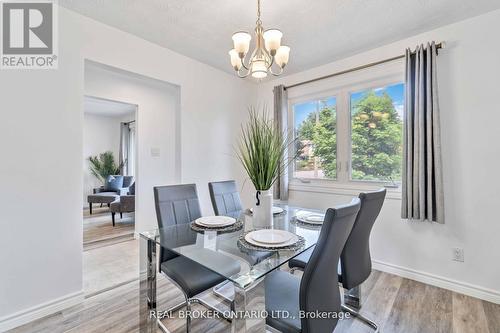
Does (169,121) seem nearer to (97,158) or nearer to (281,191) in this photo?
(281,191)

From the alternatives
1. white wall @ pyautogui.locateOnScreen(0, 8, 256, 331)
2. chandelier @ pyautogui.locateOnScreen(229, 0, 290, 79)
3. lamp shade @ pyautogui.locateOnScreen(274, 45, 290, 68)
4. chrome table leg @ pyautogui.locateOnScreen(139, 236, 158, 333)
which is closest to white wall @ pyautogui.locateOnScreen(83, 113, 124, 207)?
white wall @ pyautogui.locateOnScreen(0, 8, 256, 331)

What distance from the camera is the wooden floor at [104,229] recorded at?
373 centimetres

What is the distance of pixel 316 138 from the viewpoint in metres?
3.34

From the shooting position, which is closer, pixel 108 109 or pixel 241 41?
pixel 241 41

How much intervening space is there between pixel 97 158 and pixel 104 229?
329 centimetres

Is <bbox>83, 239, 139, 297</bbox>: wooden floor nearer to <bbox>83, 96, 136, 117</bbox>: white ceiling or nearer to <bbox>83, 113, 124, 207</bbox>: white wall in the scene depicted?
<bbox>83, 96, 136, 117</bbox>: white ceiling

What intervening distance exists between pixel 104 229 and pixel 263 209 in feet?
12.7

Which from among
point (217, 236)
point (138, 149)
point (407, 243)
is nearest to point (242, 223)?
point (217, 236)

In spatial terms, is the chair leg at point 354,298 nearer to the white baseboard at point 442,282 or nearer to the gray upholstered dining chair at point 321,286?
the white baseboard at point 442,282

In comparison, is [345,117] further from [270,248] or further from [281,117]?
[270,248]

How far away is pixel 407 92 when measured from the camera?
241cm

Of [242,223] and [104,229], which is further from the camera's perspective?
[104,229]

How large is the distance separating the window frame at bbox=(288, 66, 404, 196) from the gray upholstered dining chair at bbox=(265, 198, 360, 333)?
1932mm

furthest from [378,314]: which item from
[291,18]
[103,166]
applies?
[103,166]
